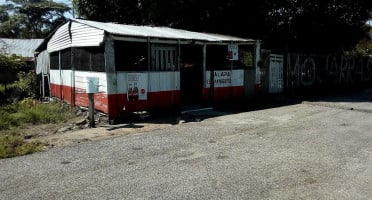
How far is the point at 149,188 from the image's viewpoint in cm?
586

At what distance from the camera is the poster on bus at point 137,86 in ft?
39.4

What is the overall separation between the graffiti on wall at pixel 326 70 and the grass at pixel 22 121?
10.7 m

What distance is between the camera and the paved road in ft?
18.8

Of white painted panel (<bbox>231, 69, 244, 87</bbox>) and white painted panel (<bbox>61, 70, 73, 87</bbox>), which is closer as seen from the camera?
white painted panel (<bbox>61, 70, 73, 87</bbox>)

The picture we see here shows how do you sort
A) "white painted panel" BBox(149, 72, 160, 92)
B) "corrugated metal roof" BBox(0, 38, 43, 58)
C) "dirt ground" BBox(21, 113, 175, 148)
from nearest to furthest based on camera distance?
"dirt ground" BBox(21, 113, 175, 148) < "white painted panel" BBox(149, 72, 160, 92) < "corrugated metal roof" BBox(0, 38, 43, 58)

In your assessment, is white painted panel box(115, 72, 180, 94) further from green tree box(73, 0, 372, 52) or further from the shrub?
green tree box(73, 0, 372, 52)

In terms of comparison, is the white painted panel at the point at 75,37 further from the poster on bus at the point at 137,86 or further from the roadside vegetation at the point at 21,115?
the roadside vegetation at the point at 21,115

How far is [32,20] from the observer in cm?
5894

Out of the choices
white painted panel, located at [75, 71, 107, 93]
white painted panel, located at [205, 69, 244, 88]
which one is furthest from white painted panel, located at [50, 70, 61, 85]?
white painted panel, located at [205, 69, 244, 88]

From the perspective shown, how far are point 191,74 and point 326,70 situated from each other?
10.3 metres

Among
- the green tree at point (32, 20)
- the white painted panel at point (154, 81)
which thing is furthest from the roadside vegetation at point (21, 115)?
the green tree at point (32, 20)

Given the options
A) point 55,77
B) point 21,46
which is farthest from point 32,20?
point 55,77

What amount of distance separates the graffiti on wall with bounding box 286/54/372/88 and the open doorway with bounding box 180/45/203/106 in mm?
5849

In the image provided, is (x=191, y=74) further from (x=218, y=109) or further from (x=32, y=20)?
(x=32, y=20)
